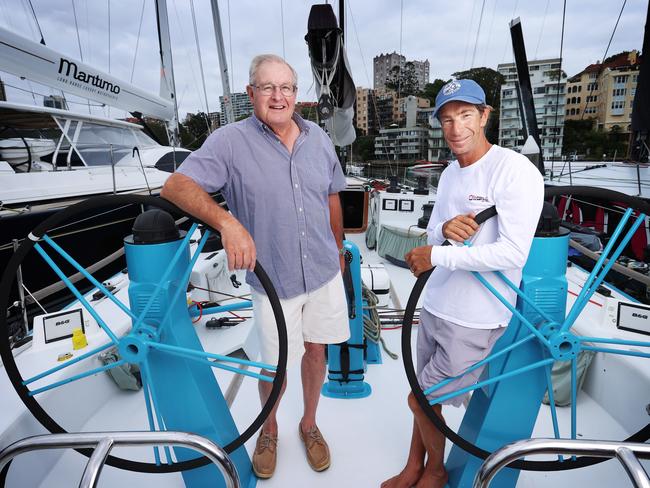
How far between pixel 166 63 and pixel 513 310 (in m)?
5.87

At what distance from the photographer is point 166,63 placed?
5535mm

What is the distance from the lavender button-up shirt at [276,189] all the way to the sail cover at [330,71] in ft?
8.71

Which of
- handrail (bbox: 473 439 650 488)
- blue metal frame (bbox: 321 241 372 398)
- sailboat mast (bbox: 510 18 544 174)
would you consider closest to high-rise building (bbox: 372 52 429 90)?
sailboat mast (bbox: 510 18 544 174)

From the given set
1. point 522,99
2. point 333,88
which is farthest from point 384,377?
point 522,99

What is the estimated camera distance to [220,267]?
312 centimetres

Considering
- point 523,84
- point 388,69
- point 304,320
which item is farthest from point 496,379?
point 388,69

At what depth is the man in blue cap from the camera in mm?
1009

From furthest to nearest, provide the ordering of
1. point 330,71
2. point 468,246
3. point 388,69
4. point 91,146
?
1. point 388,69
2. point 91,146
3. point 330,71
4. point 468,246

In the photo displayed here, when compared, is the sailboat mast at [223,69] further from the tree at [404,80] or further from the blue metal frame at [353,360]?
the tree at [404,80]

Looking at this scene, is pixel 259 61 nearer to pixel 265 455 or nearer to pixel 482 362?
pixel 482 362

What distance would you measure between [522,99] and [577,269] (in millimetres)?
3322

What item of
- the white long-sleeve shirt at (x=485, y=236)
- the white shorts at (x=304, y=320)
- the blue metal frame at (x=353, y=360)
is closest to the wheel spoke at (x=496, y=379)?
the white long-sleeve shirt at (x=485, y=236)

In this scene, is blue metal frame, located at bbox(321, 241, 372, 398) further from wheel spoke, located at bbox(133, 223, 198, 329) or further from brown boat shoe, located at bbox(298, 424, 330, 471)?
wheel spoke, located at bbox(133, 223, 198, 329)

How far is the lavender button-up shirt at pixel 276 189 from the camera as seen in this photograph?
4.30 feet
